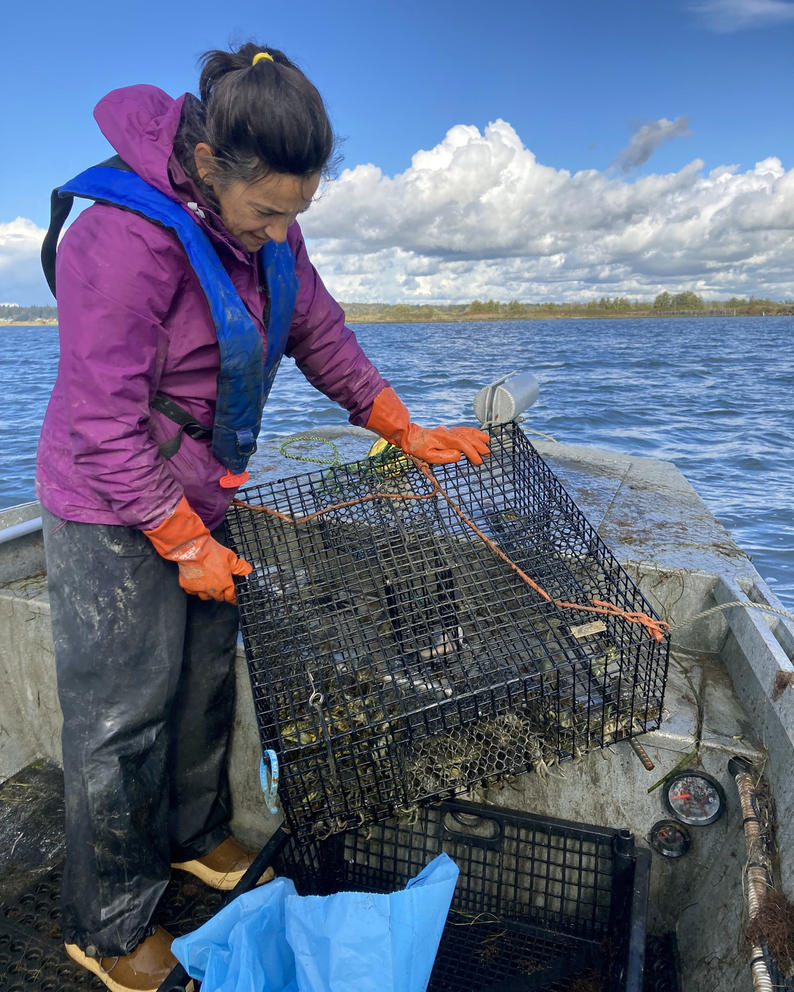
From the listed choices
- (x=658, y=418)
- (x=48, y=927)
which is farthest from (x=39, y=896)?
(x=658, y=418)

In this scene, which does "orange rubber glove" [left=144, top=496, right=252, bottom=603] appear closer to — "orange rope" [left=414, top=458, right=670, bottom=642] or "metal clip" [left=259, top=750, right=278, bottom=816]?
"metal clip" [left=259, top=750, right=278, bottom=816]

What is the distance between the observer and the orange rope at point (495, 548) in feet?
6.13

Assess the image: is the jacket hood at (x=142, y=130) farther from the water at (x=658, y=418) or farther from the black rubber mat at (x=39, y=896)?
the water at (x=658, y=418)

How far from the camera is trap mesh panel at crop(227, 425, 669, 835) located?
1.85 metres

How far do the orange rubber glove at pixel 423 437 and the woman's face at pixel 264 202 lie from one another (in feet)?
2.75

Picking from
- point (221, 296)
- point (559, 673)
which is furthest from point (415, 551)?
point (221, 296)

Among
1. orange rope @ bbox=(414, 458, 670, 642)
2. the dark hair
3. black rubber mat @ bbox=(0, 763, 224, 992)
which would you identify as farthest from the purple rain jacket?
black rubber mat @ bbox=(0, 763, 224, 992)

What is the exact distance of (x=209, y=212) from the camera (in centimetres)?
171

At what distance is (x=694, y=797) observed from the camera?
2.13 meters

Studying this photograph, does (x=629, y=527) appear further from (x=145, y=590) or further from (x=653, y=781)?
(x=145, y=590)

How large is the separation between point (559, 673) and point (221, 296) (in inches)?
54.1

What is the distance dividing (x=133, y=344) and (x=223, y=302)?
256 millimetres

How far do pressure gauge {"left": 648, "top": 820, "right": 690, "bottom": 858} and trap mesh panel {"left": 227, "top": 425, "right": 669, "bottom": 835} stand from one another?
0.37 m

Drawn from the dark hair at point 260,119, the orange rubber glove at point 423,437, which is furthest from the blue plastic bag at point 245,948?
the dark hair at point 260,119
